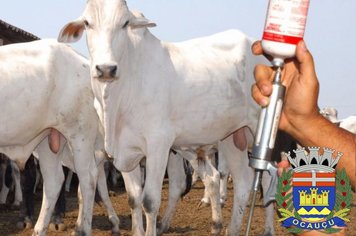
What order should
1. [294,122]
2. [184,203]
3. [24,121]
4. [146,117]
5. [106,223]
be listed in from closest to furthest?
[294,122] → [146,117] → [24,121] → [106,223] → [184,203]

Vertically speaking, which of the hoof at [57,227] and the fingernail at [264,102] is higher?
the fingernail at [264,102]

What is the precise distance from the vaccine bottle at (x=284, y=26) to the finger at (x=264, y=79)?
0.15 metres

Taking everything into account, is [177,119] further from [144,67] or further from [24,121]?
[24,121]

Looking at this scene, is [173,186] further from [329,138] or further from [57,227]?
[329,138]

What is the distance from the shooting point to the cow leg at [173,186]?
8.16m

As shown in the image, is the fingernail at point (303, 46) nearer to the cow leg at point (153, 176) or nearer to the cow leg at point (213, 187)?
the cow leg at point (153, 176)

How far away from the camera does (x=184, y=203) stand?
1220cm

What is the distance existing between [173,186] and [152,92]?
2.51 m

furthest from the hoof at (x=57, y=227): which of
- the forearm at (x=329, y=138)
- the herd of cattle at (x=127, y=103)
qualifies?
the forearm at (x=329, y=138)

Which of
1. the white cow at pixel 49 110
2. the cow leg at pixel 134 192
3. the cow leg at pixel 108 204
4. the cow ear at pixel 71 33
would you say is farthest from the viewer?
the cow leg at pixel 108 204

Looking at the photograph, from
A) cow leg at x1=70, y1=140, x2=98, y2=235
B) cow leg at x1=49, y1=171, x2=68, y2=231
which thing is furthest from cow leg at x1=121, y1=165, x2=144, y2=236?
cow leg at x1=49, y1=171, x2=68, y2=231

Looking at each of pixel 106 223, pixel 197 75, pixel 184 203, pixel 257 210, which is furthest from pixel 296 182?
pixel 184 203

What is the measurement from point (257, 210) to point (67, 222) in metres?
3.49

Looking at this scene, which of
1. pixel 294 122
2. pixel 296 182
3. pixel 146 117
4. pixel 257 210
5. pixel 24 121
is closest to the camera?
pixel 296 182
